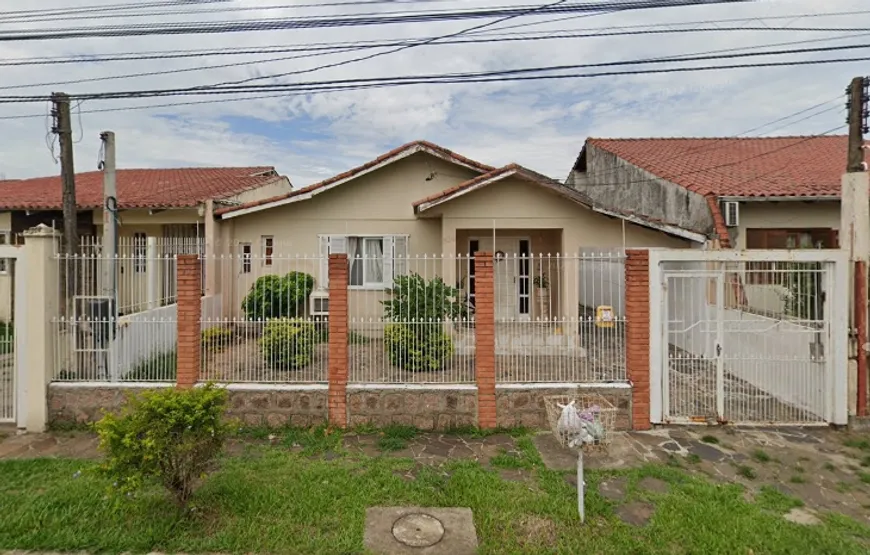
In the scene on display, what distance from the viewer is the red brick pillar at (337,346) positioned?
6008 mm

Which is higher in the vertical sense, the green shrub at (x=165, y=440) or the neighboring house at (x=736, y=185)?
the neighboring house at (x=736, y=185)

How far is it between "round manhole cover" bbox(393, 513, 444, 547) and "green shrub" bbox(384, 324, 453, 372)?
2728 millimetres

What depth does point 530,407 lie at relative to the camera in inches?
237

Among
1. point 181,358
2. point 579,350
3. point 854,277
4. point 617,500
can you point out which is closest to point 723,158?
point 854,277

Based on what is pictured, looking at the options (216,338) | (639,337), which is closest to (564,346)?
(639,337)

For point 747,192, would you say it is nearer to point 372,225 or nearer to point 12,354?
point 372,225

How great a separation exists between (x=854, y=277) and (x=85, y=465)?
957 cm

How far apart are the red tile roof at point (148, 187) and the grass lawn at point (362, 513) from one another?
8924 millimetres

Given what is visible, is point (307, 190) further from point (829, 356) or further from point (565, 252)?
point (829, 356)

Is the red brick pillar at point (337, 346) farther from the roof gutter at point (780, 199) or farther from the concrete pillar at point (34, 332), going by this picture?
the roof gutter at point (780, 199)

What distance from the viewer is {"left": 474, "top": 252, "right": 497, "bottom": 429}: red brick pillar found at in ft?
19.6

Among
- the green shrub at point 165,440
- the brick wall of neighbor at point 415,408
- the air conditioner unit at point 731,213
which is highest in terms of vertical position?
the air conditioner unit at point 731,213

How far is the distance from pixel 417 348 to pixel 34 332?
494 centimetres

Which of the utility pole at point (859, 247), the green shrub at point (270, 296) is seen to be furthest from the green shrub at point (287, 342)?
the utility pole at point (859, 247)
